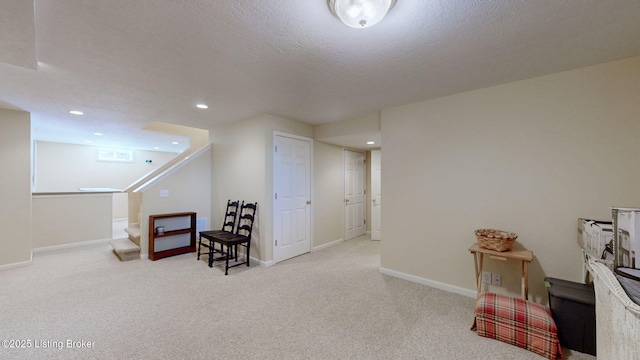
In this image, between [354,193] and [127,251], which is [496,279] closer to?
[354,193]

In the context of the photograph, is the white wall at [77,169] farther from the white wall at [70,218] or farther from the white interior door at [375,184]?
the white interior door at [375,184]

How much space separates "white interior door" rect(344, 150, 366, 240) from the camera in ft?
17.5

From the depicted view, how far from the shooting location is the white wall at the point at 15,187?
11.4ft

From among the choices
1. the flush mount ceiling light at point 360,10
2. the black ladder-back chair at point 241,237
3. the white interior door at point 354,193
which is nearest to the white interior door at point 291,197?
the black ladder-back chair at point 241,237

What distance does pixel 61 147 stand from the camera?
6.57m

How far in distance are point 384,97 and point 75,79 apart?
326 centimetres

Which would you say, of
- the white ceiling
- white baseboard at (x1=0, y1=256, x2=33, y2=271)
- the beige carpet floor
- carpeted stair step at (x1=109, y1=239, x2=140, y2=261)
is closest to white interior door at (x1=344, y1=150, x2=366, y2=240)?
the beige carpet floor

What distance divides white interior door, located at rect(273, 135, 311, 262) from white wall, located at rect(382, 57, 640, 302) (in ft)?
4.89

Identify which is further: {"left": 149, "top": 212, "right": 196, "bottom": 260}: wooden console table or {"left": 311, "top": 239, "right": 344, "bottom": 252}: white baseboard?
{"left": 311, "top": 239, "right": 344, "bottom": 252}: white baseboard

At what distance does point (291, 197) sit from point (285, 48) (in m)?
2.60

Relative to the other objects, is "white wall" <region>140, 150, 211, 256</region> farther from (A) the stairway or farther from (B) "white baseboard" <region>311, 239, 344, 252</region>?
(B) "white baseboard" <region>311, 239, 344, 252</region>

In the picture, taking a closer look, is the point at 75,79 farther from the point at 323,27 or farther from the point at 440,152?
the point at 440,152

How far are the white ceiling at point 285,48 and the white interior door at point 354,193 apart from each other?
8.06 feet

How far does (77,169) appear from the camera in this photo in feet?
22.4
